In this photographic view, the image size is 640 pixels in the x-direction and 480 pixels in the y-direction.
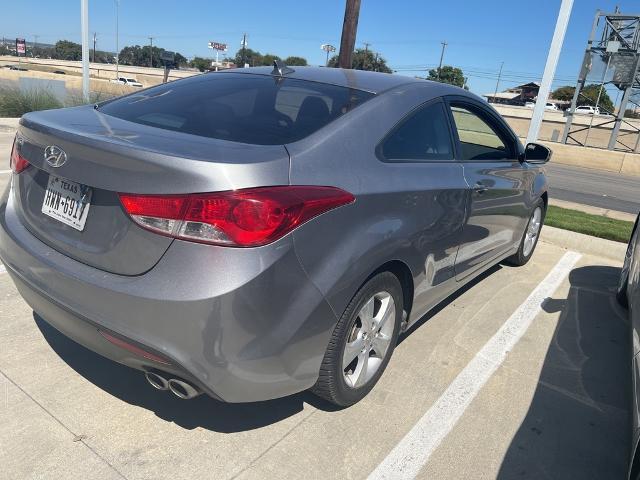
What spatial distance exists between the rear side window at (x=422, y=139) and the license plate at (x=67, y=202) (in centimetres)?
137

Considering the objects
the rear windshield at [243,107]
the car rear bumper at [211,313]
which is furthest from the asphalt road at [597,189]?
the car rear bumper at [211,313]

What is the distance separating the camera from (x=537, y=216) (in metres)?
5.44

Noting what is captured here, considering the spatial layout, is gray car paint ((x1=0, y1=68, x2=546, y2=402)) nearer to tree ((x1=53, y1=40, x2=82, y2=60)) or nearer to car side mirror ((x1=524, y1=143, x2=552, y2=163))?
car side mirror ((x1=524, y1=143, x2=552, y2=163))

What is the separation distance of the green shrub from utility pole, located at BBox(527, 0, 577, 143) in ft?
38.8

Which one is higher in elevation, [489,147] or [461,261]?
[489,147]

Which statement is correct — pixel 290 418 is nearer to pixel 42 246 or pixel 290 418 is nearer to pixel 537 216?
pixel 42 246

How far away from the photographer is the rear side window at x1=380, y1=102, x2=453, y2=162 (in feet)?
8.91

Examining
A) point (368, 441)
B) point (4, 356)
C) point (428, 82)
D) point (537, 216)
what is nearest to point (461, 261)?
point (428, 82)

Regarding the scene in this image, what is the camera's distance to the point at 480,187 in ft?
11.4

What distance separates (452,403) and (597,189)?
14392 millimetres

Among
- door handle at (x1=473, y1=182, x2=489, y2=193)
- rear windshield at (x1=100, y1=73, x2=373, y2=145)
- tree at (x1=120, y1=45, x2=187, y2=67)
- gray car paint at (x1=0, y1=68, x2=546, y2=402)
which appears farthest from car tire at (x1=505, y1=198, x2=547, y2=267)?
tree at (x1=120, y1=45, x2=187, y2=67)

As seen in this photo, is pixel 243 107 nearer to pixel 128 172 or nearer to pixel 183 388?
pixel 128 172

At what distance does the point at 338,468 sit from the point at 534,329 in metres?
2.30

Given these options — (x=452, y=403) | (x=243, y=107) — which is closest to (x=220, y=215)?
(x=243, y=107)
